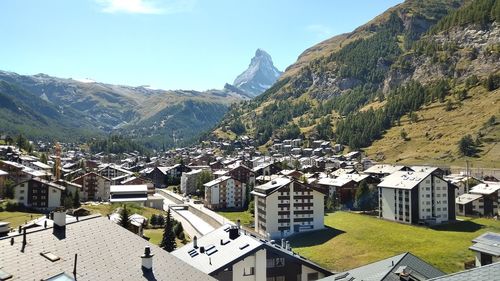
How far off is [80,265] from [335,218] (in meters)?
85.5

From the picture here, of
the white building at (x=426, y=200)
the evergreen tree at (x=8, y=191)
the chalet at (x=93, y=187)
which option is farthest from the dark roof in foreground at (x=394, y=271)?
the chalet at (x=93, y=187)

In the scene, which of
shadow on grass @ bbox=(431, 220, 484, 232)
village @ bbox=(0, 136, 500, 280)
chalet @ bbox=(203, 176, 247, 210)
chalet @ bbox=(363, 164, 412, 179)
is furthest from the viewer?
chalet @ bbox=(363, 164, 412, 179)

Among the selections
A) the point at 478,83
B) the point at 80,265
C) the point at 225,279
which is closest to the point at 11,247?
the point at 80,265

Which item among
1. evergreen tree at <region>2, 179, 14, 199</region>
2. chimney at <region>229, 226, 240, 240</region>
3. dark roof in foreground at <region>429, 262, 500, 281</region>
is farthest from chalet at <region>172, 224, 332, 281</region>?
evergreen tree at <region>2, 179, 14, 199</region>

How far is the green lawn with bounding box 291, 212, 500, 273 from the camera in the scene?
6531cm

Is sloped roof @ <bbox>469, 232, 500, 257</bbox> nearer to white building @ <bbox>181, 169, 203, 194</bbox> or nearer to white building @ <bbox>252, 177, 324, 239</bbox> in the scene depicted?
white building @ <bbox>252, 177, 324, 239</bbox>

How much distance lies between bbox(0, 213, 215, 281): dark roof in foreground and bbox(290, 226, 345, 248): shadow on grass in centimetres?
6257

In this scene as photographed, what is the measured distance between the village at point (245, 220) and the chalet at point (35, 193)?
22 centimetres

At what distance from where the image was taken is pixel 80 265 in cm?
1816

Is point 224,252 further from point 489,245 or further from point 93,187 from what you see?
point 93,187

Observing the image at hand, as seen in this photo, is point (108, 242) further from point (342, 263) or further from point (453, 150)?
point (453, 150)

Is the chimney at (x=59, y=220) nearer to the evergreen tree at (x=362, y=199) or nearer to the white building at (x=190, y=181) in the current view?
the evergreen tree at (x=362, y=199)

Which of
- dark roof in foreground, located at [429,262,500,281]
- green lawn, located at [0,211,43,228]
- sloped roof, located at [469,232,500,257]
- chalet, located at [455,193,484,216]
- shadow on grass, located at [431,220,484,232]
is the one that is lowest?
shadow on grass, located at [431,220,484,232]

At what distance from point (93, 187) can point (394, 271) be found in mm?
123155
